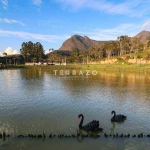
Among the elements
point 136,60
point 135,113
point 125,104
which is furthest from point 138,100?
point 136,60

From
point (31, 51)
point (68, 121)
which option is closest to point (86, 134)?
point (68, 121)

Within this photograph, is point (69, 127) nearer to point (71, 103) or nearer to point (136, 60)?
point (71, 103)

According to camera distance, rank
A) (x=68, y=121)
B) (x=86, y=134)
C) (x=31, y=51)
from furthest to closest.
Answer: (x=31, y=51) < (x=68, y=121) < (x=86, y=134)

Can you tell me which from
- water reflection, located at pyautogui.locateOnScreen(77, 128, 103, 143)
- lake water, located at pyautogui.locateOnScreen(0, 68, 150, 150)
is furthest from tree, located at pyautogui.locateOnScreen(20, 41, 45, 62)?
water reflection, located at pyautogui.locateOnScreen(77, 128, 103, 143)

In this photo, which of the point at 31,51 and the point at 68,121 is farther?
the point at 31,51

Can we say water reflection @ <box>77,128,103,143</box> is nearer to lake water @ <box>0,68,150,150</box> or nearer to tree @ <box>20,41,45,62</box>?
lake water @ <box>0,68,150,150</box>

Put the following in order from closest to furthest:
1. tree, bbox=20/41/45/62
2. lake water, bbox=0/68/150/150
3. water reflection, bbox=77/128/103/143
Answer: lake water, bbox=0/68/150/150 → water reflection, bbox=77/128/103/143 → tree, bbox=20/41/45/62

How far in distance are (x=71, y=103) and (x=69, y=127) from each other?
9.16m

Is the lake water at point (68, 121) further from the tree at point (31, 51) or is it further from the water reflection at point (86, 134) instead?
the tree at point (31, 51)

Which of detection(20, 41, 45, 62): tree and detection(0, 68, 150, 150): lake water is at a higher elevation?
detection(20, 41, 45, 62): tree

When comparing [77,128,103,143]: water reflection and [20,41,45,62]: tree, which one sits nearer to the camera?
[77,128,103,143]: water reflection

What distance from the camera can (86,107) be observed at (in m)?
24.7

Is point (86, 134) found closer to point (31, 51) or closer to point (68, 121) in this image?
point (68, 121)

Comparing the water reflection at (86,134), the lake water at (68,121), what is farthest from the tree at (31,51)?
the water reflection at (86,134)
